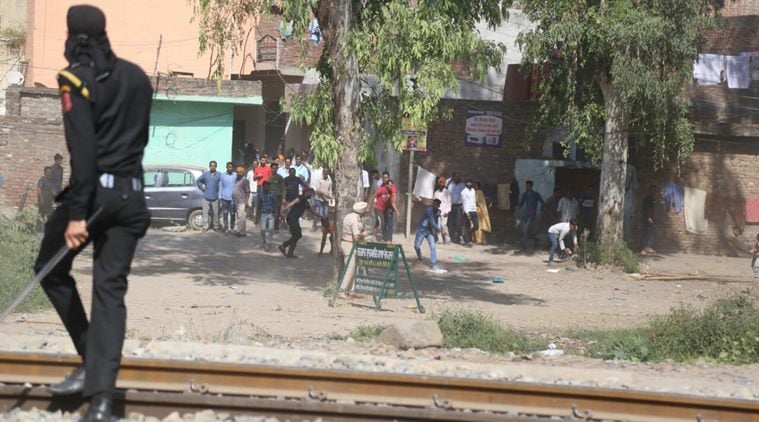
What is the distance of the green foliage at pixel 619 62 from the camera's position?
22.3 metres

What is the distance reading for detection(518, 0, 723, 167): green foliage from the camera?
2231 cm

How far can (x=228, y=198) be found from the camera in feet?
88.8

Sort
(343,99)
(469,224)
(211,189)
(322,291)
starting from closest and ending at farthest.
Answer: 1. (343,99)
2. (322,291)
3. (211,189)
4. (469,224)

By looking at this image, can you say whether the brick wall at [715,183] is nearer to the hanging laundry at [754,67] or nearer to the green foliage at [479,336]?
the hanging laundry at [754,67]

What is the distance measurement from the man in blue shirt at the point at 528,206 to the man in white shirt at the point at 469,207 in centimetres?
133

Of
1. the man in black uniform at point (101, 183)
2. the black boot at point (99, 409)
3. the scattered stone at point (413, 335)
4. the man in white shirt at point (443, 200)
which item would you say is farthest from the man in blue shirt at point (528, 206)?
the black boot at point (99, 409)

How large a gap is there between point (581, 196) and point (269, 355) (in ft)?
70.8

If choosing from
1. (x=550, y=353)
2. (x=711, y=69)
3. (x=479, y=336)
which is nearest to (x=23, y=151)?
(x=711, y=69)

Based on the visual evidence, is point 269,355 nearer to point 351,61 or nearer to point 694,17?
point 351,61

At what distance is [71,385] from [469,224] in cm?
2294

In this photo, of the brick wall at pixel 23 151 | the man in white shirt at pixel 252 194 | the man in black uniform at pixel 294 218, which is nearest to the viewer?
the man in black uniform at pixel 294 218

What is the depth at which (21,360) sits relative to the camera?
5914 mm

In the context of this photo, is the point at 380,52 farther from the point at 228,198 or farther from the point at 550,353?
the point at 228,198

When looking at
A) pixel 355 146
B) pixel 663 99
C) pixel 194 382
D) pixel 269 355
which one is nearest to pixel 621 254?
pixel 663 99
